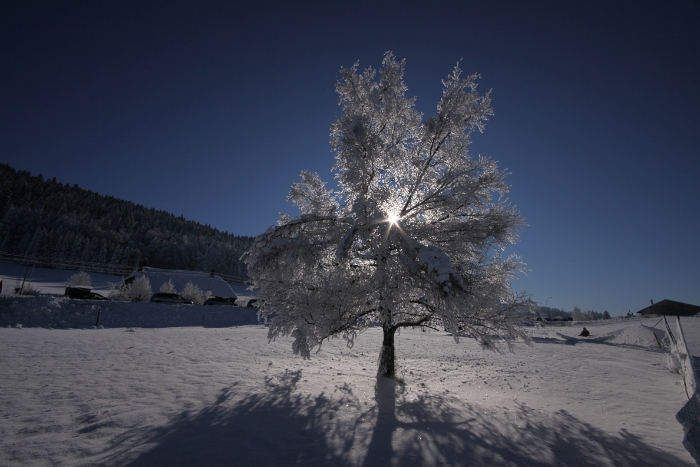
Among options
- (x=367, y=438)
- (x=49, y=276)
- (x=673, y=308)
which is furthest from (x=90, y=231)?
(x=673, y=308)

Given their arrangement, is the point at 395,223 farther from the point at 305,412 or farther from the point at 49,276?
the point at 49,276

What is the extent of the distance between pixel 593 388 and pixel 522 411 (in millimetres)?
4749

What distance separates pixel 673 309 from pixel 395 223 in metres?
11.6

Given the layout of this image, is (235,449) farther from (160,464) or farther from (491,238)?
(491,238)

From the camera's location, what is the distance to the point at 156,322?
26.9 m

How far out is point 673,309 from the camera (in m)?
10.8

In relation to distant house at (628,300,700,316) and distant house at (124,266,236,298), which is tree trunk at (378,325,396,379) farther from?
distant house at (124,266,236,298)

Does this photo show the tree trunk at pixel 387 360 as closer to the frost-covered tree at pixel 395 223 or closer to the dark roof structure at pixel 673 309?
the frost-covered tree at pixel 395 223

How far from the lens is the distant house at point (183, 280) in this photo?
4753cm

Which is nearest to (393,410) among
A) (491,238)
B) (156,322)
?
(491,238)

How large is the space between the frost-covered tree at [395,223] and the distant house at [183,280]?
156 feet

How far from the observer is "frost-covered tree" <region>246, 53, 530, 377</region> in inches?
297

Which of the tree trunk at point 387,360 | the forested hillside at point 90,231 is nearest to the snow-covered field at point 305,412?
the tree trunk at point 387,360

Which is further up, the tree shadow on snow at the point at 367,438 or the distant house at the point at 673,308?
the distant house at the point at 673,308
